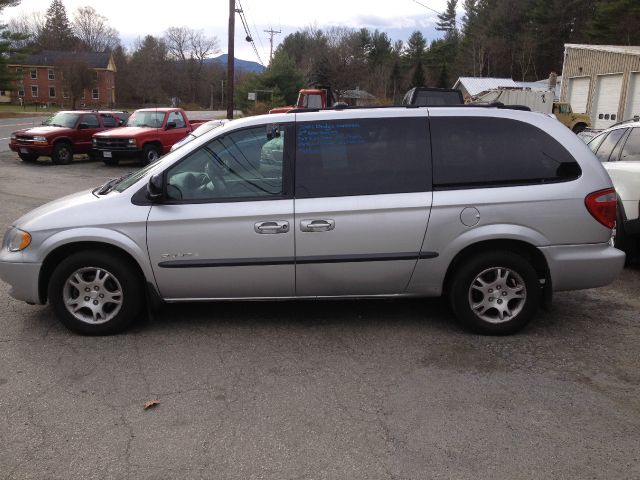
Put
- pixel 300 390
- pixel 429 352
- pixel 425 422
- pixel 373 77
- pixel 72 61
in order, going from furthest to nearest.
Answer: pixel 373 77, pixel 72 61, pixel 429 352, pixel 300 390, pixel 425 422

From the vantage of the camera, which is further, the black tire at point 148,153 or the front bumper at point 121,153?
the black tire at point 148,153

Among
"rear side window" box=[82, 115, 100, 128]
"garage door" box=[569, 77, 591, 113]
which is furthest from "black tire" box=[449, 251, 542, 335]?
"garage door" box=[569, 77, 591, 113]

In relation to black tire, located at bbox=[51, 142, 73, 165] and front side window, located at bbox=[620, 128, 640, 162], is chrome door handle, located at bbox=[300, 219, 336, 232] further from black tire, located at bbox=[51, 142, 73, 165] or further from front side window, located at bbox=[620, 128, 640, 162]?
black tire, located at bbox=[51, 142, 73, 165]

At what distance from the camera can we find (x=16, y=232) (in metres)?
4.73

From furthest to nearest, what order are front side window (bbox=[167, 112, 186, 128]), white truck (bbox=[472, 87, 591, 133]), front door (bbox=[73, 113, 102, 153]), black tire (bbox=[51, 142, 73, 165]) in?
white truck (bbox=[472, 87, 591, 133]) → front door (bbox=[73, 113, 102, 153]) → front side window (bbox=[167, 112, 186, 128]) → black tire (bbox=[51, 142, 73, 165])

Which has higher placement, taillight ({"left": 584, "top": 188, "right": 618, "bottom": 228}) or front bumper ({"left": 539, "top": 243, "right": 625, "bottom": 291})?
taillight ({"left": 584, "top": 188, "right": 618, "bottom": 228})

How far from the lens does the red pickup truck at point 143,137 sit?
703 inches

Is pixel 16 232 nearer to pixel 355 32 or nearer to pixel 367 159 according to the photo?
pixel 367 159

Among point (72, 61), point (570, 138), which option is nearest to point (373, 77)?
point (72, 61)

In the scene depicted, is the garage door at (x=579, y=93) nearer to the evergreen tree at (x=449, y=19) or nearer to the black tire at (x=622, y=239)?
Answer: the black tire at (x=622, y=239)

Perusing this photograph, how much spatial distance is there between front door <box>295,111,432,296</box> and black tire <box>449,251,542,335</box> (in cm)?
45

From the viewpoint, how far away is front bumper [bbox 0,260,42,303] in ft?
15.2

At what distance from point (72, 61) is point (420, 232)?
67.1 m

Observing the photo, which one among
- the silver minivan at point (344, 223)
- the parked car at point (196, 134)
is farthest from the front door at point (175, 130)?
the silver minivan at point (344, 223)
